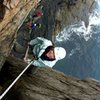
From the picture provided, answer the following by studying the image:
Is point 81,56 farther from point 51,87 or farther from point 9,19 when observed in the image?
point 9,19

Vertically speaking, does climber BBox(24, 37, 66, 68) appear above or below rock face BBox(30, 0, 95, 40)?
above

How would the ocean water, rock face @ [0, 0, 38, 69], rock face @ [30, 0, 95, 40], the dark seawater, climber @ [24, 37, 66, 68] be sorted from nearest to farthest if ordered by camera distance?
rock face @ [0, 0, 38, 69] → climber @ [24, 37, 66, 68] → rock face @ [30, 0, 95, 40] → the ocean water → the dark seawater

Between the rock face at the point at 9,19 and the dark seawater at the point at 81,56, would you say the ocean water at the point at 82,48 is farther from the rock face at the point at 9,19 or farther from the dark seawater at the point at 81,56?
the rock face at the point at 9,19

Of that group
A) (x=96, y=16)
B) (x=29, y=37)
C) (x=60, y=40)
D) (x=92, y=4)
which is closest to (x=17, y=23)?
(x=29, y=37)

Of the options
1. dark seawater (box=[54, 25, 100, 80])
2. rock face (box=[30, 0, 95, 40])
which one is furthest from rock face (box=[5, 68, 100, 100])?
dark seawater (box=[54, 25, 100, 80])

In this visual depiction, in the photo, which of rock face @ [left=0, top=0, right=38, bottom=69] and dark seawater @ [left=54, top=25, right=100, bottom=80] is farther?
dark seawater @ [left=54, top=25, right=100, bottom=80]

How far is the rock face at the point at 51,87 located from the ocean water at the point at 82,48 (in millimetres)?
20047

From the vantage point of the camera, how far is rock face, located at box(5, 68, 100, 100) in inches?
320

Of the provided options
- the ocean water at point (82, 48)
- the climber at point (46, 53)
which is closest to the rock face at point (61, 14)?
the ocean water at point (82, 48)

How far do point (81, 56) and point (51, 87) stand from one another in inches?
959

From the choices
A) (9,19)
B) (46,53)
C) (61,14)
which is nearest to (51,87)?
(46,53)

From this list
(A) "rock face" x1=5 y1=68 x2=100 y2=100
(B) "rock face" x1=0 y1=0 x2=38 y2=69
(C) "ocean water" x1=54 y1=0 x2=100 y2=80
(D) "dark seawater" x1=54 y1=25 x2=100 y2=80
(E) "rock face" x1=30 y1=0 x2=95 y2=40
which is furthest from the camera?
(D) "dark seawater" x1=54 y1=25 x2=100 y2=80

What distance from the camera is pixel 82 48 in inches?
1286

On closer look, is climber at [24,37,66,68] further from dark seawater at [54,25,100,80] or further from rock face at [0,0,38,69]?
dark seawater at [54,25,100,80]
